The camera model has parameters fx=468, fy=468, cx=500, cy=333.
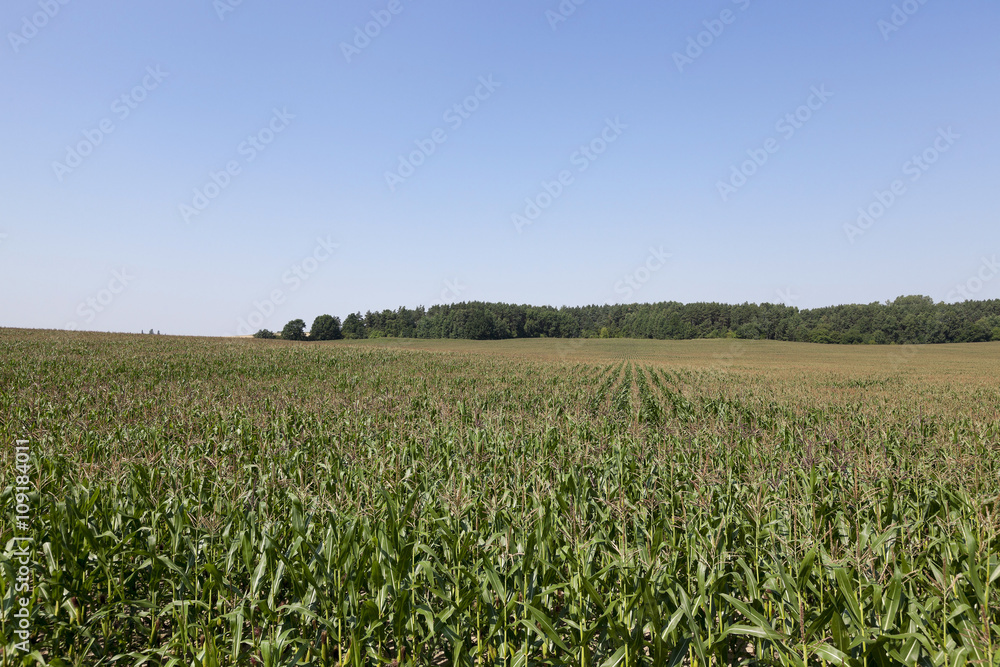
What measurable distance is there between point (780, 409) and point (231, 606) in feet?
49.3

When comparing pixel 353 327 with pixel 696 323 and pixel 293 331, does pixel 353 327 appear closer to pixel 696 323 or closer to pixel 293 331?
pixel 293 331

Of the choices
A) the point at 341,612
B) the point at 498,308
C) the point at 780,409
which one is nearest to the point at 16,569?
the point at 341,612

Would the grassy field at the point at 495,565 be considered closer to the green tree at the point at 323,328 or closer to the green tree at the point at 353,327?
the green tree at the point at 323,328

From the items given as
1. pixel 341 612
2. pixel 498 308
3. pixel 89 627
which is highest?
pixel 498 308

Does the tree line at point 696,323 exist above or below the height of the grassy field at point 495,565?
above

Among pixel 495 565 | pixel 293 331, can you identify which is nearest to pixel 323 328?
pixel 293 331

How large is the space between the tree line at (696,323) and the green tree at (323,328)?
0.20 metres

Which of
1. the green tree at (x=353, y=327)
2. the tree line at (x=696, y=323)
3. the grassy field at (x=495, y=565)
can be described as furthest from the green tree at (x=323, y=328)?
the grassy field at (x=495, y=565)

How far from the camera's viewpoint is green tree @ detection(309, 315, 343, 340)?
10100 centimetres

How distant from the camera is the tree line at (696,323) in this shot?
102250 millimetres

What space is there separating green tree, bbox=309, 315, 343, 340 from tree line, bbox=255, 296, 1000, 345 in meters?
0.20

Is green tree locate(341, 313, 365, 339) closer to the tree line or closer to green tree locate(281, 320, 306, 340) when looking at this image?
the tree line

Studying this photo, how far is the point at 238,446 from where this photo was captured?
29.0ft

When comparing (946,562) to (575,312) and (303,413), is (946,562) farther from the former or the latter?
(575,312)
